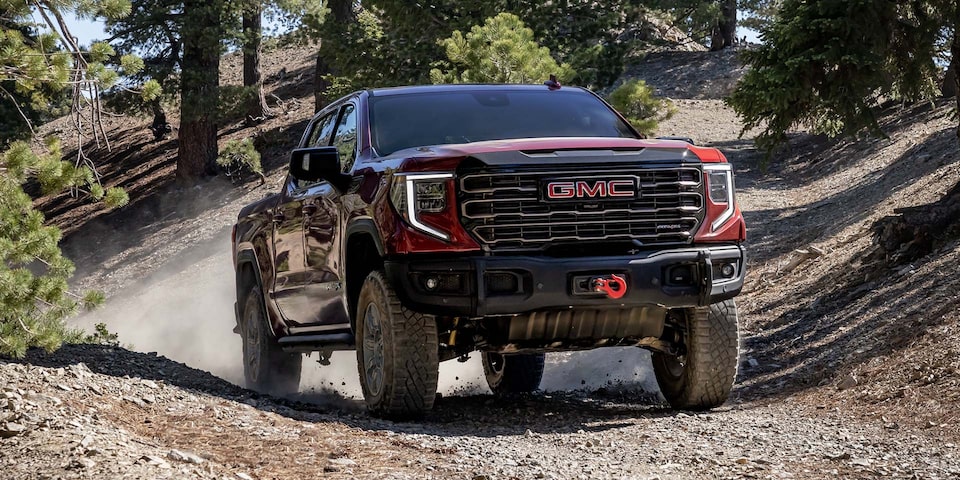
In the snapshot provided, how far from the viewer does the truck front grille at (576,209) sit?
705 cm

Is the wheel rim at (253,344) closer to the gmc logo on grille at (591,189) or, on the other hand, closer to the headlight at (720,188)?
the gmc logo on grille at (591,189)

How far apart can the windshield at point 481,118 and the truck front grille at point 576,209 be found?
1.13m

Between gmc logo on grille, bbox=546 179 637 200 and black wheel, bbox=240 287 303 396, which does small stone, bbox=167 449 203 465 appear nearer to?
gmc logo on grille, bbox=546 179 637 200

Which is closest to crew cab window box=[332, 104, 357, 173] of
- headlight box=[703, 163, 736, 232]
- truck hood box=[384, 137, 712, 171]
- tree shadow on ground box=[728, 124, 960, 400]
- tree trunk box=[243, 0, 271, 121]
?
truck hood box=[384, 137, 712, 171]

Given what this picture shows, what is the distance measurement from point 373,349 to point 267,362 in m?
2.78

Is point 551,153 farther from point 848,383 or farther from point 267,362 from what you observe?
point 267,362

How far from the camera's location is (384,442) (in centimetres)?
652

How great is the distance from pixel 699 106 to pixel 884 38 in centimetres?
2325

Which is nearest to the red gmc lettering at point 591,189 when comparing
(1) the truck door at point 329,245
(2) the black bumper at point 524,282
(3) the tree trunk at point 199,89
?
(2) the black bumper at point 524,282

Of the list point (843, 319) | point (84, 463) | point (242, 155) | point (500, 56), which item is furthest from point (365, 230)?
point (242, 155)

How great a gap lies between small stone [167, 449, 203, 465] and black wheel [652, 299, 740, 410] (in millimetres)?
3489

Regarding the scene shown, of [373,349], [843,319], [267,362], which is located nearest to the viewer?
[373,349]

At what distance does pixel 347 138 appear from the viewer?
862 centimetres

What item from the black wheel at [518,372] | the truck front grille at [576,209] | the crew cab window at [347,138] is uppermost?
the crew cab window at [347,138]
